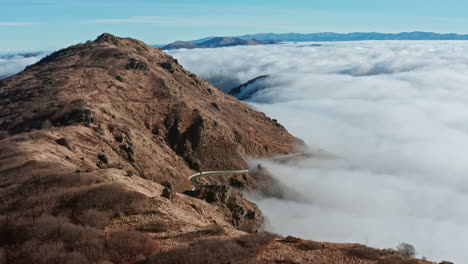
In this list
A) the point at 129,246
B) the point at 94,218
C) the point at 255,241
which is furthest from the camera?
the point at 94,218

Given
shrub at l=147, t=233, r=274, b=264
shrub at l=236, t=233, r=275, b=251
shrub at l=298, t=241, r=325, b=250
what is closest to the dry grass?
shrub at l=147, t=233, r=274, b=264

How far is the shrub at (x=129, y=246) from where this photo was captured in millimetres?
13695

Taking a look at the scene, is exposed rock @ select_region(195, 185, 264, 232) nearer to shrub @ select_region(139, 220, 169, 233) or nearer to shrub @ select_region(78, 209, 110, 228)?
shrub @ select_region(139, 220, 169, 233)

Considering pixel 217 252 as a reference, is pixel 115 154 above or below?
below

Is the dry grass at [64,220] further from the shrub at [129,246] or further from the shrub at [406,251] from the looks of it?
the shrub at [406,251]

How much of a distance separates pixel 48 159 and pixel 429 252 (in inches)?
2671

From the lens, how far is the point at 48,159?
33.2 meters

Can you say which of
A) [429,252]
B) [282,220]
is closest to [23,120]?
[282,220]

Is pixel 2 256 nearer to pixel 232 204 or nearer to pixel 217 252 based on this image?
pixel 217 252

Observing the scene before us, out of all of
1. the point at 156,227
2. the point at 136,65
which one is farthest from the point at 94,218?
the point at 136,65

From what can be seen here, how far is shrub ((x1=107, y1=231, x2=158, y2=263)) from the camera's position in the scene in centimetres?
1370

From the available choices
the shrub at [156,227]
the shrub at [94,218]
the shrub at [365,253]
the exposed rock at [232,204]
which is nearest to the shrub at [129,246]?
the shrub at [156,227]

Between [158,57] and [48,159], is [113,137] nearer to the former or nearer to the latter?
[48,159]

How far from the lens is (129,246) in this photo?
14.2 meters
